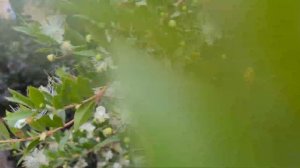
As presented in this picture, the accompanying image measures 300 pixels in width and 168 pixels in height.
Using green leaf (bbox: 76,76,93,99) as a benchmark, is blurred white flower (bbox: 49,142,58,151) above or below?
above

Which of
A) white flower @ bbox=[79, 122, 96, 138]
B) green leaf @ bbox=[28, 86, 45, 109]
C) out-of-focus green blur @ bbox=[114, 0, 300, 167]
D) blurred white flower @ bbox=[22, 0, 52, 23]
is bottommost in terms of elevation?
out-of-focus green blur @ bbox=[114, 0, 300, 167]

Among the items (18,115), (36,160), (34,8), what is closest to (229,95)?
(34,8)

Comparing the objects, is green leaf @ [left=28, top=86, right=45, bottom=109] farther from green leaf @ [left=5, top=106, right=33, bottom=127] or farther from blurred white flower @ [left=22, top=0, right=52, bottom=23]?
blurred white flower @ [left=22, top=0, right=52, bottom=23]

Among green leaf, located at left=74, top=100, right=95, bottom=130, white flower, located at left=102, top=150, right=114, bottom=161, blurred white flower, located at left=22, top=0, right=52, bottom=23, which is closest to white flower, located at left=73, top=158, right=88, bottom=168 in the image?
white flower, located at left=102, top=150, right=114, bottom=161

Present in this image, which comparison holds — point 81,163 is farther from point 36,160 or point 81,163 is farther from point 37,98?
point 37,98

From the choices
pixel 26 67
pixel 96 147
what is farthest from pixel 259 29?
pixel 26 67

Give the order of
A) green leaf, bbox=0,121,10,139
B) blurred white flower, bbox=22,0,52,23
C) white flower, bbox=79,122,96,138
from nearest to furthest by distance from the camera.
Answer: blurred white flower, bbox=22,0,52,23 < green leaf, bbox=0,121,10,139 < white flower, bbox=79,122,96,138

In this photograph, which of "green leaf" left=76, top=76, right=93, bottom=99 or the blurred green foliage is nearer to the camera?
the blurred green foliage

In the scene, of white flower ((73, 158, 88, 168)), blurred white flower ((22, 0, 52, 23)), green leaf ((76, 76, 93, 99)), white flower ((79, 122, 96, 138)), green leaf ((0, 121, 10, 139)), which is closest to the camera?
blurred white flower ((22, 0, 52, 23))
